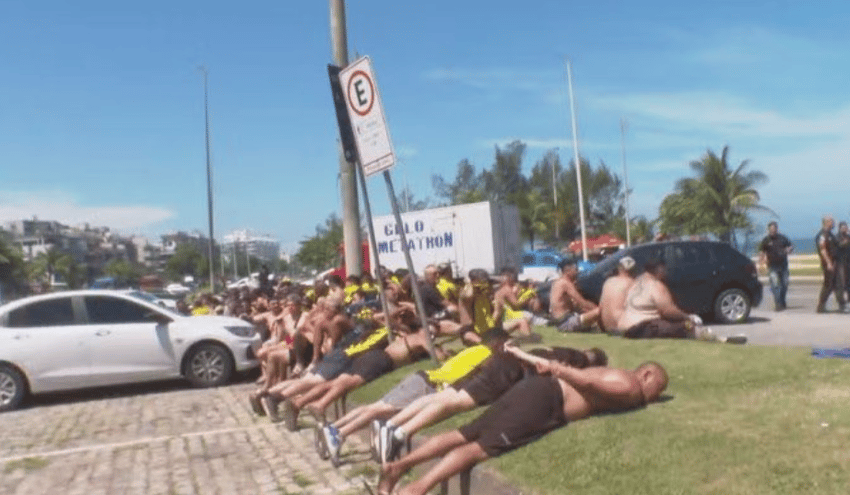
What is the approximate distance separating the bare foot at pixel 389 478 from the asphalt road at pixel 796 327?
7422 millimetres

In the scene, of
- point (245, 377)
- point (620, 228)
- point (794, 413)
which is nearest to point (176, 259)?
point (620, 228)

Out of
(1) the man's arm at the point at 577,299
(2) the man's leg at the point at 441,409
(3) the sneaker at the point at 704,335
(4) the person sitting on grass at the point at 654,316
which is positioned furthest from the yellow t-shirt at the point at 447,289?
(2) the man's leg at the point at 441,409

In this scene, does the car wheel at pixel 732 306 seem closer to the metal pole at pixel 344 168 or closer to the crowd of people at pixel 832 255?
the crowd of people at pixel 832 255

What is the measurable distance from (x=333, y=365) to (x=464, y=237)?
16093mm

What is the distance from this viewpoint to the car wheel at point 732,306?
54.8 ft

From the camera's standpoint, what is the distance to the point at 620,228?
245 feet

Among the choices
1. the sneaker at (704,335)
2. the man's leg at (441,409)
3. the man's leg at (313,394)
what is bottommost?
the man's leg at (313,394)

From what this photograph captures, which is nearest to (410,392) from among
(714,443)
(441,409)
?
(441,409)

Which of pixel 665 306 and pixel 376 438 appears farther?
pixel 665 306

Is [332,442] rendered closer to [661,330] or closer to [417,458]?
[417,458]

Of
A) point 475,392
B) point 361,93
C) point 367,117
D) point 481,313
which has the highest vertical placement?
point 361,93

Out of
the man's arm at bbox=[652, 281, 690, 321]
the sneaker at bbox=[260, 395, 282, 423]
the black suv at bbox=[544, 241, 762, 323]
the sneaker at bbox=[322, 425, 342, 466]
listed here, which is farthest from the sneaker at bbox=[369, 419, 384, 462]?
the black suv at bbox=[544, 241, 762, 323]

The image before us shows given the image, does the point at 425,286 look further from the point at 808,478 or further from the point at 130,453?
the point at 808,478

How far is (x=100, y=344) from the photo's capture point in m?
14.5
